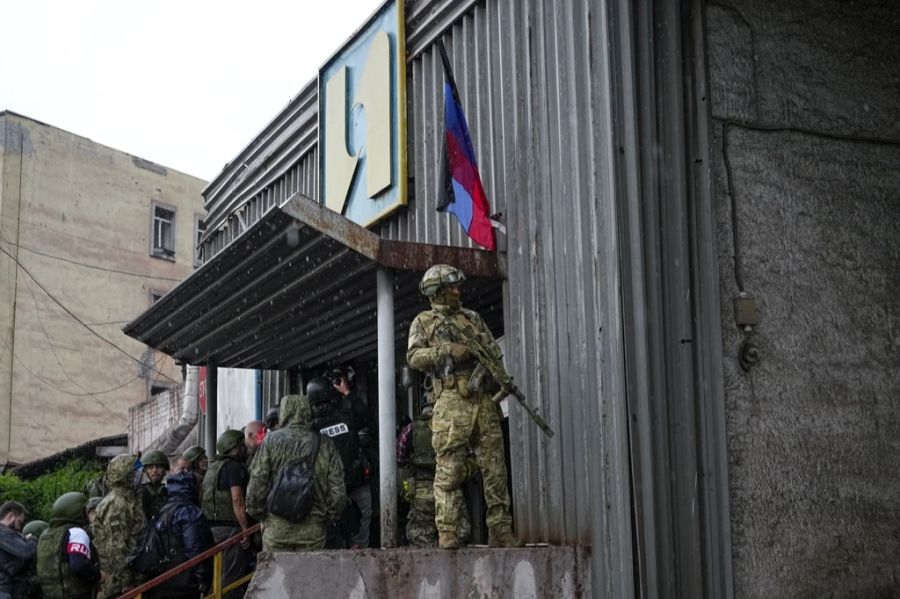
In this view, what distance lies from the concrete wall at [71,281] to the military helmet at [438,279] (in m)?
22.2

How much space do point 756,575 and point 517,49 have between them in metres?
4.19

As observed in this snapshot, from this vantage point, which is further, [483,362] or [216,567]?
[216,567]

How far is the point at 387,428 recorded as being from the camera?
24.8 ft

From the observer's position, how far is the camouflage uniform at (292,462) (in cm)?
739

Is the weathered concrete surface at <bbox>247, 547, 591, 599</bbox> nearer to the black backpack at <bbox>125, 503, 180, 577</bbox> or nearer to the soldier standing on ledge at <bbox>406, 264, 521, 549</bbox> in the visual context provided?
the soldier standing on ledge at <bbox>406, 264, 521, 549</bbox>

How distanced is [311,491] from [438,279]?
1.73 meters

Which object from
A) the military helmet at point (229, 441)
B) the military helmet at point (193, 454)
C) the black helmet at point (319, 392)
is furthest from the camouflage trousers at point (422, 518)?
the military helmet at point (193, 454)

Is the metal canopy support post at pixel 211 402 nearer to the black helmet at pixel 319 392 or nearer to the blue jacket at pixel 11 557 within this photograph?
the black helmet at pixel 319 392

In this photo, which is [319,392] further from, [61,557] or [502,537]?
[502,537]

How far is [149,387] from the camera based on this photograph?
102 ft

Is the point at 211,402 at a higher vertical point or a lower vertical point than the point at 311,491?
higher

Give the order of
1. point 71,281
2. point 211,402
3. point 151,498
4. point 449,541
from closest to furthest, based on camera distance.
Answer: point 449,541, point 151,498, point 211,402, point 71,281

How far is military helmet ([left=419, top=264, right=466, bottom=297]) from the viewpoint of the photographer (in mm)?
7094

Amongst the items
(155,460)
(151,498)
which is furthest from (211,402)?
(151,498)
